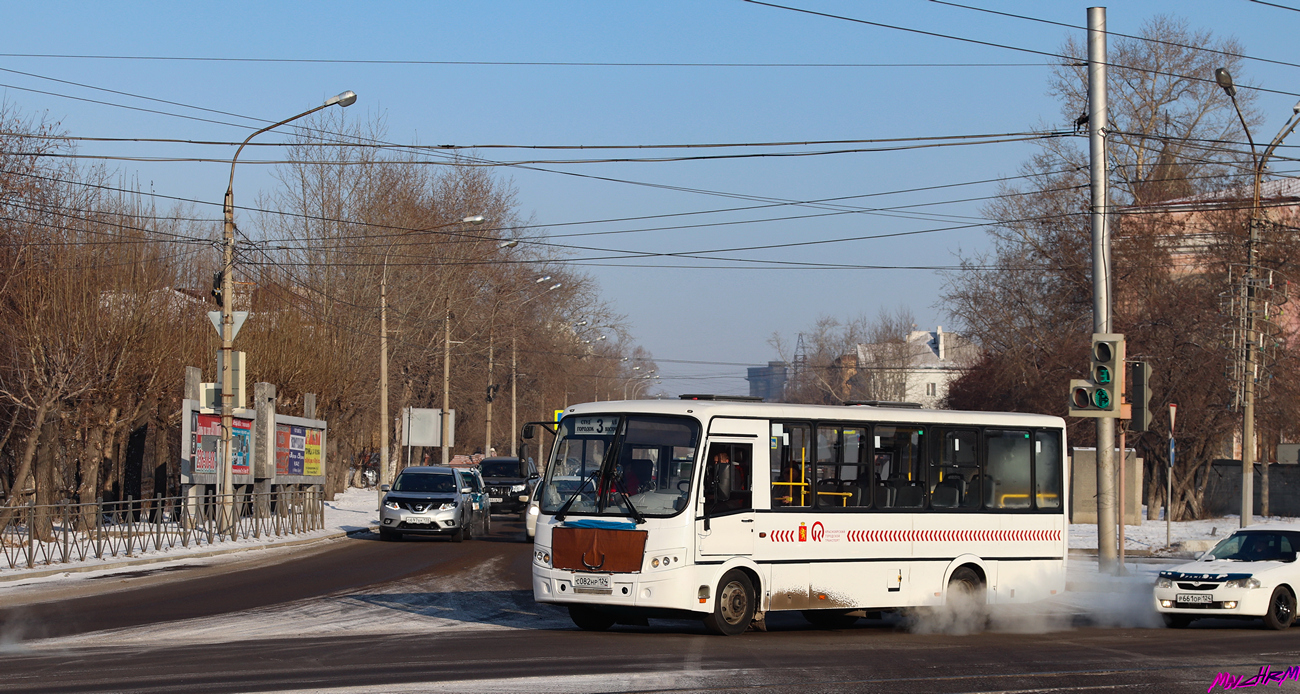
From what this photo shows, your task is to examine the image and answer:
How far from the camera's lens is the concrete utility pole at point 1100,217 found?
A: 18.9m

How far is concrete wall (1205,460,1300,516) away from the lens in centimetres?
4028

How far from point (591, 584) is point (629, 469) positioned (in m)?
1.27

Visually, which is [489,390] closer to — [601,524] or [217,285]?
[217,285]

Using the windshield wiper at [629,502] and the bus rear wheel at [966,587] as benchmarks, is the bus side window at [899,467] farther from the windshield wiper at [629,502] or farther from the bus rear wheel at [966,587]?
the windshield wiper at [629,502]

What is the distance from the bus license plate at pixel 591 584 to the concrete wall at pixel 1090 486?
2059cm

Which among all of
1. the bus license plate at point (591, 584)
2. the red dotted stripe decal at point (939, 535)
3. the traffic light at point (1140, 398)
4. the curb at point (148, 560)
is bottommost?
the curb at point (148, 560)

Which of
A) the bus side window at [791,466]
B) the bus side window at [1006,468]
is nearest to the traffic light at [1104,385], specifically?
the bus side window at [1006,468]

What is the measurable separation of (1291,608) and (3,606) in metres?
16.0

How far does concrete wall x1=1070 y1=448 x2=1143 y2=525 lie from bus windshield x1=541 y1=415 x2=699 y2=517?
19991 millimetres

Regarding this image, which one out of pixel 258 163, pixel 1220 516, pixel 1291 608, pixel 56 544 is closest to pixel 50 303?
pixel 258 163

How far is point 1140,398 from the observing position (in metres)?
18.9

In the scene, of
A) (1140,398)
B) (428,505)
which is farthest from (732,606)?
(428,505)

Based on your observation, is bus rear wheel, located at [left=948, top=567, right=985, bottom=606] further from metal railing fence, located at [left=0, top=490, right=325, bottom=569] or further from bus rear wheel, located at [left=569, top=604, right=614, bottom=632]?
metal railing fence, located at [left=0, top=490, right=325, bottom=569]

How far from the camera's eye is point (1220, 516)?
4062 cm
